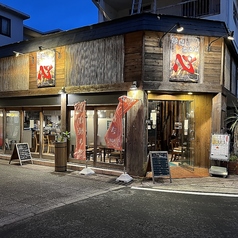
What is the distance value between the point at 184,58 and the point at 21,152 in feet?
25.3

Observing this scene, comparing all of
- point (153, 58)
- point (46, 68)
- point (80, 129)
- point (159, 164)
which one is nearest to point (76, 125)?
point (80, 129)

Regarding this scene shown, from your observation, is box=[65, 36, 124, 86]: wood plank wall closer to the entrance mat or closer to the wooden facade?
the wooden facade

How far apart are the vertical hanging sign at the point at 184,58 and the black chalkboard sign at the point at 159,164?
2.71m

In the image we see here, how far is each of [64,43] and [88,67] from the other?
1.74 m

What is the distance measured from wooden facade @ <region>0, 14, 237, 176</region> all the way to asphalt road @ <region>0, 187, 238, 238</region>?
8.61 ft

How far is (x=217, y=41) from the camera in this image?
922 centimetres

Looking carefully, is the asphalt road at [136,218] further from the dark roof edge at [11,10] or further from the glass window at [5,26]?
the dark roof edge at [11,10]

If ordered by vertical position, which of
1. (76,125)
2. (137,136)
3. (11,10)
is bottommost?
(137,136)

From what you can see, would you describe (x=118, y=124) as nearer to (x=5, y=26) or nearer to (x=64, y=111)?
(x=64, y=111)

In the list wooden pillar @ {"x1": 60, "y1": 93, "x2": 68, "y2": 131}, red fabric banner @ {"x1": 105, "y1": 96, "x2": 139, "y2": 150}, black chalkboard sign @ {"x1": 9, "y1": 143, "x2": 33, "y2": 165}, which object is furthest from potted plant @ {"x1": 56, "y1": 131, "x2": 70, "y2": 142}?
black chalkboard sign @ {"x1": 9, "y1": 143, "x2": 33, "y2": 165}

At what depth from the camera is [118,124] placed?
8.63m

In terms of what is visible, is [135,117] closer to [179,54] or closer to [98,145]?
[98,145]

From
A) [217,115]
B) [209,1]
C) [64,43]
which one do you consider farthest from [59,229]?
[209,1]

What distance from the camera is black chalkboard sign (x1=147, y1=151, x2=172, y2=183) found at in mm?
8180
